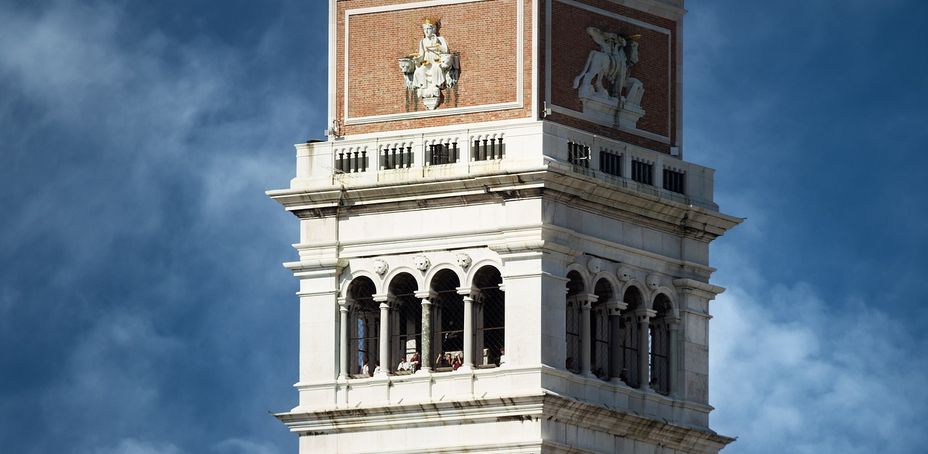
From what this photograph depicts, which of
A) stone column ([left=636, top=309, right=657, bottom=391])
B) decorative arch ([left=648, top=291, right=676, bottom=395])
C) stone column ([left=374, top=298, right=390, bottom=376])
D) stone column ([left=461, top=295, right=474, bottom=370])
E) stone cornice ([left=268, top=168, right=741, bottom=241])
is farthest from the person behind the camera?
decorative arch ([left=648, top=291, right=676, bottom=395])

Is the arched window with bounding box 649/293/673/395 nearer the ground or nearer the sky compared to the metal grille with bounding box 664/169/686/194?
nearer the ground

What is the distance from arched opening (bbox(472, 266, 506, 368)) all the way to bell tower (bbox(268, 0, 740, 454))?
0.14 ft

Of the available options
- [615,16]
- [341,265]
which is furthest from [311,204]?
[615,16]

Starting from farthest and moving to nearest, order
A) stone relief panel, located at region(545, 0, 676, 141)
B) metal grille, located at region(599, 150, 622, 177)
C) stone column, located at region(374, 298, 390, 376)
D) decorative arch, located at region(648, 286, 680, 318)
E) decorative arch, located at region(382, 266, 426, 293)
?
decorative arch, located at region(648, 286, 680, 318)
metal grille, located at region(599, 150, 622, 177)
stone relief panel, located at region(545, 0, 676, 141)
decorative arch, located at region(382, 266, 426, 293)
stone column, located at region(374, 298, 390, 376)

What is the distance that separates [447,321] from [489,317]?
1348 mm

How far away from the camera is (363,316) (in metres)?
89.4

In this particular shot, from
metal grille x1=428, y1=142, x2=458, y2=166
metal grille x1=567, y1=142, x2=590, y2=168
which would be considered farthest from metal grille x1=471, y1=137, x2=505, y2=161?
metal grille x1=567, y1=142, x2=590, y2=168

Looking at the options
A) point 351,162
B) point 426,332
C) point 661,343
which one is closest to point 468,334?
point 426,332

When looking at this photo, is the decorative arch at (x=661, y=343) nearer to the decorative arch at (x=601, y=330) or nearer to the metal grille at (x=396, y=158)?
the decorative arch at (x=601, y=330)

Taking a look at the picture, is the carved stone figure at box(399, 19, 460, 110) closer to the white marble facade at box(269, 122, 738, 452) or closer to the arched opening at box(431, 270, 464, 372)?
the white marble facade at box(269, 122, 738, 452)

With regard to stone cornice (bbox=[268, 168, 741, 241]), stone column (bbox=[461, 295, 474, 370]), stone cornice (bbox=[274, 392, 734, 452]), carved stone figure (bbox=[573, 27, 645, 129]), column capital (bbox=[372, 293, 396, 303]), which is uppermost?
carved stone figure (bbox=[573, 27, 645, 129])

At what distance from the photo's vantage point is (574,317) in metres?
88.1

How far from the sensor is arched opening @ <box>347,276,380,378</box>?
8888 cm

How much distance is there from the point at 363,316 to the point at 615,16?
7810 millimetres
